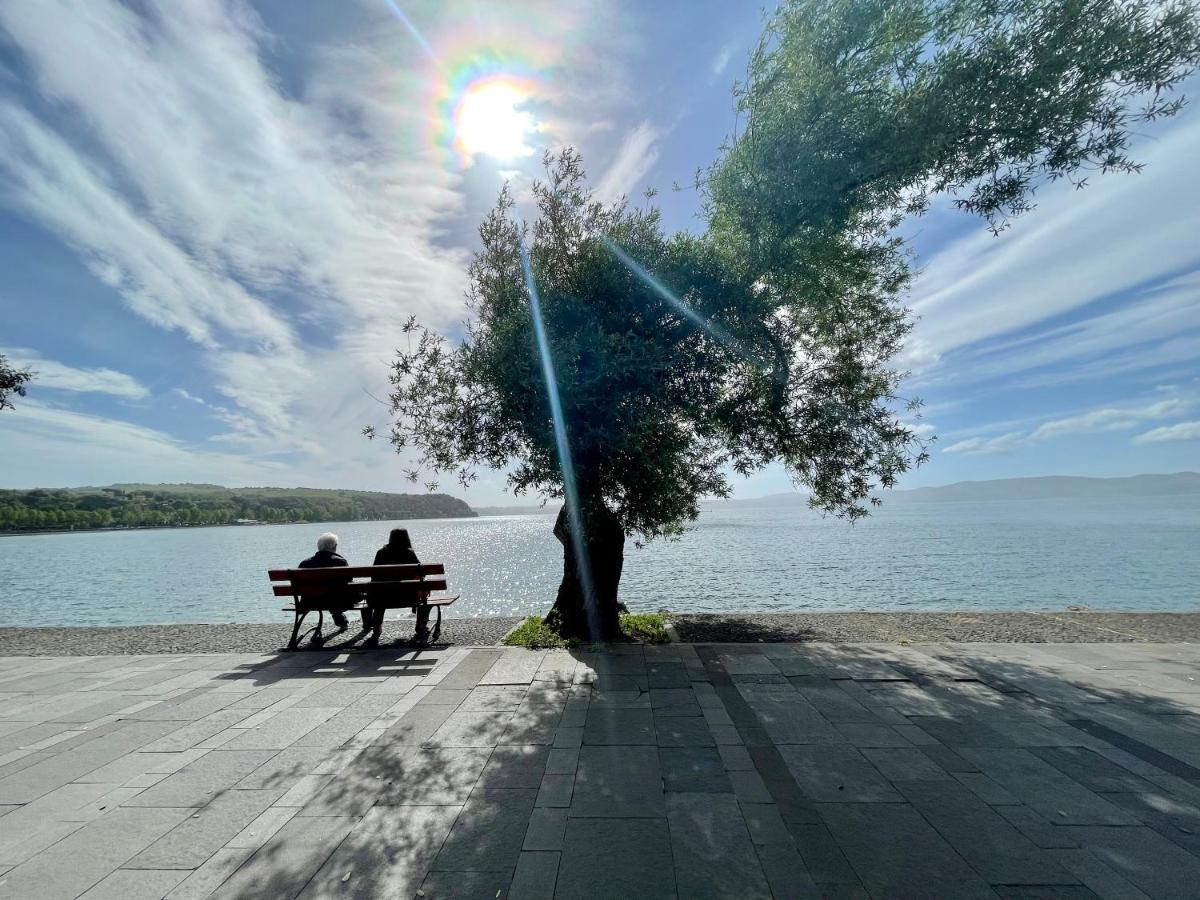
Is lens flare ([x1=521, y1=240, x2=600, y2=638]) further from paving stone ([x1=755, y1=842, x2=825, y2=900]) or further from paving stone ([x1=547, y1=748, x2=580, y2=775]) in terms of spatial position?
paving stone ([x1=755, y1=842, x2=825, y2=900])

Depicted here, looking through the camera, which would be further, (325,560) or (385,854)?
(325,560)

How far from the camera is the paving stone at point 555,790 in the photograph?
424cm

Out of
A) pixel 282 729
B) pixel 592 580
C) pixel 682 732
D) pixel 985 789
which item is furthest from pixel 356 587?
pixel 985 789

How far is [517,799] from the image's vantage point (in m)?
4.29

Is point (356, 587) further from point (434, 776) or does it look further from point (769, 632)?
point (769, 632)

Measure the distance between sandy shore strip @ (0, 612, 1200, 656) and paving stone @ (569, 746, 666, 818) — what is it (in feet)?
14.8

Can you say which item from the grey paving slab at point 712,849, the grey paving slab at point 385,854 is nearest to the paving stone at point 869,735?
the grey paving slab at point 712,849

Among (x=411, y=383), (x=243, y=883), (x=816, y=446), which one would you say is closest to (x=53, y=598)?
(x=411, y=383)

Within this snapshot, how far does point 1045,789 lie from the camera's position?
4355mm

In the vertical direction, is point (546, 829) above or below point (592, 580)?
below

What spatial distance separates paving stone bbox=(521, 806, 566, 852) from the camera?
12.1 feet

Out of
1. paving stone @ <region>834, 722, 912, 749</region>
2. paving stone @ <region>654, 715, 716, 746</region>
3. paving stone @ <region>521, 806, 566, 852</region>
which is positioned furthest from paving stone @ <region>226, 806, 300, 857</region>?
paving stone @ <region>834, 722, 912, 749</region>

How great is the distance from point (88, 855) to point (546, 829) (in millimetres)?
2995

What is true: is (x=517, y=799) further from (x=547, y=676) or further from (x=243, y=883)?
(x=547, y=676)
